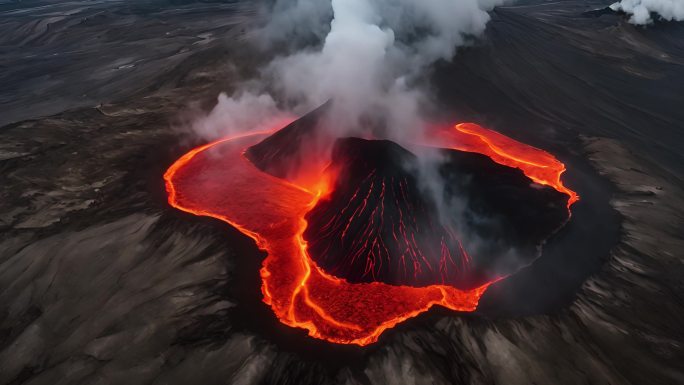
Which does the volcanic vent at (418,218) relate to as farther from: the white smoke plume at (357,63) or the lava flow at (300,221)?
the white smoke plume at (357,63)

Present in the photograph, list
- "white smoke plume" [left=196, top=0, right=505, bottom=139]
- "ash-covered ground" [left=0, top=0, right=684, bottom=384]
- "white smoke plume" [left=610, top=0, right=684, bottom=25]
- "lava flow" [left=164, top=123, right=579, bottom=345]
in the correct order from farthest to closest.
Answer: "white smoke plume" [left=610, top=0, right=684, bottom=25] < "white smoke plume" [left=196, top=0, right=505, bottom=139] < "lava flow" [left=164, top=123, right=579, bottom=345] < "ash-covered ground" [left=0, top=0, right=684, bottom=384]

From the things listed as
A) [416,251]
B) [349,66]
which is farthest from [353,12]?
→ [416,251]

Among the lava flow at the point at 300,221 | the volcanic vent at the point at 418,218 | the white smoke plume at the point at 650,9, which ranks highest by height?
the white smoke plume at the point at 650,9

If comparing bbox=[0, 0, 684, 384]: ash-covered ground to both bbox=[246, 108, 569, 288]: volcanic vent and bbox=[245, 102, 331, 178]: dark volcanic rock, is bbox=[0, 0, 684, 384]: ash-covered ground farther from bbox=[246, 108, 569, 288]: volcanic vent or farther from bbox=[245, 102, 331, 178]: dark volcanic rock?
bbox=[245, 102, 331, 178]: dark volcanic rock

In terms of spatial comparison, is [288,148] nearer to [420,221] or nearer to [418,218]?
[418,218]

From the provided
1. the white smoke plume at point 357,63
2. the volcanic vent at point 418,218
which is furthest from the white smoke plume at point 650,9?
the volcanic vent at point 418,218

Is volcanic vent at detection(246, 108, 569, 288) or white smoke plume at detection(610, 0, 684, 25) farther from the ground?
white smoke plume at detection(610, 0, 684, 25)

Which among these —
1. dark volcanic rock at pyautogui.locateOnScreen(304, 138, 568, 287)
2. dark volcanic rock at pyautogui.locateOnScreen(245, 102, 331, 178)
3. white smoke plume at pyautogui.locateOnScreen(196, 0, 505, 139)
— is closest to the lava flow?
dark volcanic rock at pyautogui.locateOnScreen(245, 102, 331, 178)
